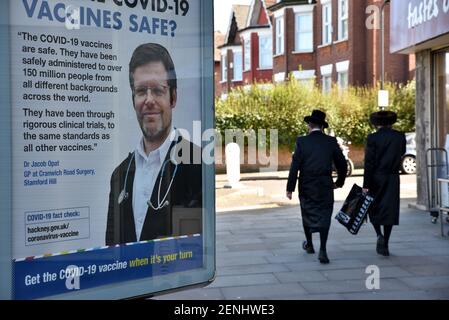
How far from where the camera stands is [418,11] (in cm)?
1045

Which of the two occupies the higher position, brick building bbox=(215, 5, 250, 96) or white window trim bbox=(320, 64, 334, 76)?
brick building bbox=(215, 5, 250, 96)

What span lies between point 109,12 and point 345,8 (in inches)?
1044

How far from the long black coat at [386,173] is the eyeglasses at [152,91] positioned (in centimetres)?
492

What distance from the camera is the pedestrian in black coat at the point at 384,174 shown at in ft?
25.2

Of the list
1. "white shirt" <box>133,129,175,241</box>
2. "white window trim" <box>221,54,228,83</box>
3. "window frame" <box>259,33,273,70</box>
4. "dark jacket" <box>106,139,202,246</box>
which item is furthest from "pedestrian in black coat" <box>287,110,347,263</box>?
"white window trim" <box>221,54,228,83</box>

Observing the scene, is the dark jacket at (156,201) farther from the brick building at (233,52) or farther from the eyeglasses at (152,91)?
the brick building at (233,52)

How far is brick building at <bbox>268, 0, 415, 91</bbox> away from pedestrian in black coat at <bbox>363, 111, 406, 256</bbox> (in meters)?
19.8

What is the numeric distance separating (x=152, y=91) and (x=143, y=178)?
0.47 meters

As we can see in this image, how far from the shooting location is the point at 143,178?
332cm

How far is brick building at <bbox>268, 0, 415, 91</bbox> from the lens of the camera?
88.8 feet

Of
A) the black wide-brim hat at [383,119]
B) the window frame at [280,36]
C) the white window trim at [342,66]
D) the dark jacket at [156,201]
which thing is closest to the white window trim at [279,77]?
the window frame at [280,36]

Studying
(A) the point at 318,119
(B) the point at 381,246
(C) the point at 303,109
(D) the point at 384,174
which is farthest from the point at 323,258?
(C) the point at 303,109

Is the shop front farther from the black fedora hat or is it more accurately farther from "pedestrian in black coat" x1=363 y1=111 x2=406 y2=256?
the black fedora hat

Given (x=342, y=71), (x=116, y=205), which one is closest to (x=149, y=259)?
(x=116, y=205)
